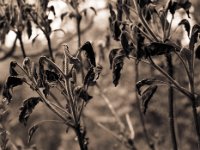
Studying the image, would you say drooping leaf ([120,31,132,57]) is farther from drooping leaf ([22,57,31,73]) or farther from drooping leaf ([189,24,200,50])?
drooping leaf ([22,57,31,73])

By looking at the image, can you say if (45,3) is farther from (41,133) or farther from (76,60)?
(41,133)

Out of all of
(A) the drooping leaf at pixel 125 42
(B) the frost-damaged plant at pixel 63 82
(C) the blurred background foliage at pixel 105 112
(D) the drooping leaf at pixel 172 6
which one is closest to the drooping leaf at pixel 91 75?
(B) the frost-damaged plant at pixel 63 82

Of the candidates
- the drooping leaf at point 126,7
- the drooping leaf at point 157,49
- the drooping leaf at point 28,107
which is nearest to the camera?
the drooping leaf at point 157,49

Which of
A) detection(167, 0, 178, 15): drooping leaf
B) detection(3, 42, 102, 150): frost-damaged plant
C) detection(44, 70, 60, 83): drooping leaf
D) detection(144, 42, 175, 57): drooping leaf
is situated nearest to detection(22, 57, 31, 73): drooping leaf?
detection(3, 42, 102, 150): frost-damaged plant

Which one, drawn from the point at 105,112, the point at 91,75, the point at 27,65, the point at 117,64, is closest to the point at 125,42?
the point at 117,64

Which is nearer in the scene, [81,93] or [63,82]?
[81,93]

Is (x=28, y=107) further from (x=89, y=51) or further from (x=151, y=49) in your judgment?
(x=151, y=49)

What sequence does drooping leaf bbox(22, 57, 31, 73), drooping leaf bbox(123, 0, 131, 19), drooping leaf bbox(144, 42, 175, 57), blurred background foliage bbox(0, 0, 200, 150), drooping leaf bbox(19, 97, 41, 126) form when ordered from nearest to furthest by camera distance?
drooping leaf bbox(144, 42, 175, 57)
drooping leaf bbox(22, 57, 31, 73)
drooping leaf bbox(19, 97, 41, 126)
drooping leaf bbox(123, 0, 131, 19)
blurred background foliage bbox(0, 0, 200, 150)

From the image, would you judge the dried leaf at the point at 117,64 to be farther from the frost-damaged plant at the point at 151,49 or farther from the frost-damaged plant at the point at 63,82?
the frost-damaged plant at the point at 63,82
